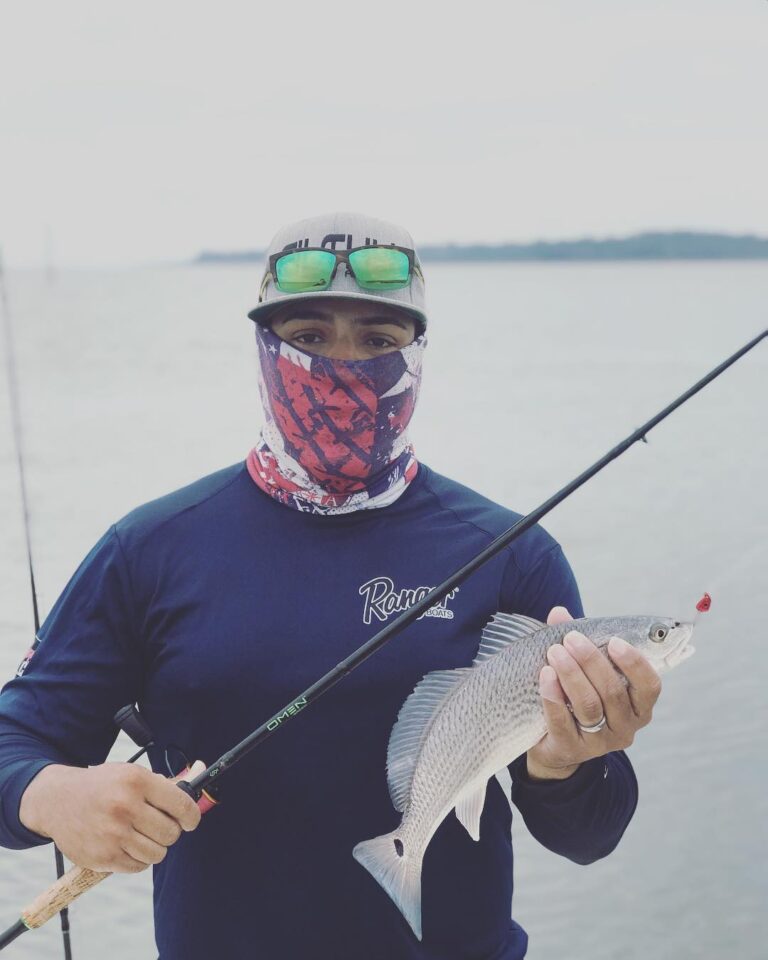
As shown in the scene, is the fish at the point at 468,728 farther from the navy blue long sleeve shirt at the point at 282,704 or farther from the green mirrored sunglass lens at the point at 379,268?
the green mirrored sunglass lens at the point at 379,268

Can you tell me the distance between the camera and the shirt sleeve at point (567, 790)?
7.17 ft

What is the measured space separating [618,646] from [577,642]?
0.07m

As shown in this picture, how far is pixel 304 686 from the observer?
2162 mm

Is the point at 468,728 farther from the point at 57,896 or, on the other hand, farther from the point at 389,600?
the point at 57,896

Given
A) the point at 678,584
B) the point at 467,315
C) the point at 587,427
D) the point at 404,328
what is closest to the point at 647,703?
the point at 404,328

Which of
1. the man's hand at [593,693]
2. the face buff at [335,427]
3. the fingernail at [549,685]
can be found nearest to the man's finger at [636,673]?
the man's hand at [593,693]

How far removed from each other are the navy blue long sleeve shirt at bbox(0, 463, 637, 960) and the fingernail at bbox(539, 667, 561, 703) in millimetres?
250

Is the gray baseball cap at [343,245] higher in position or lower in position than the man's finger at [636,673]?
higher

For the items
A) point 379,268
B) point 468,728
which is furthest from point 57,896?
point 379,268

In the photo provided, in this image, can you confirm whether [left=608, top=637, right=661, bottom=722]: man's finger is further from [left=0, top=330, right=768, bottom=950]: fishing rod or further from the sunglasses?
the sunglasses

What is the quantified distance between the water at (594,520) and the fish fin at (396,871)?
32 cm

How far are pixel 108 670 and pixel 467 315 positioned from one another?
74.6 meters

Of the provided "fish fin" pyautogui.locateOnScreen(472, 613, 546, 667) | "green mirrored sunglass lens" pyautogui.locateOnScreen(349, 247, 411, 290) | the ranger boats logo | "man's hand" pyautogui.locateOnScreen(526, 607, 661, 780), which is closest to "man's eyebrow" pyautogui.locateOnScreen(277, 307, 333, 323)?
"green mirrored sunglass lens" pyautogui.locateOnScreen(349, 247, 411, 290)

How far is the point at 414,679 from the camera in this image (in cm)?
220
